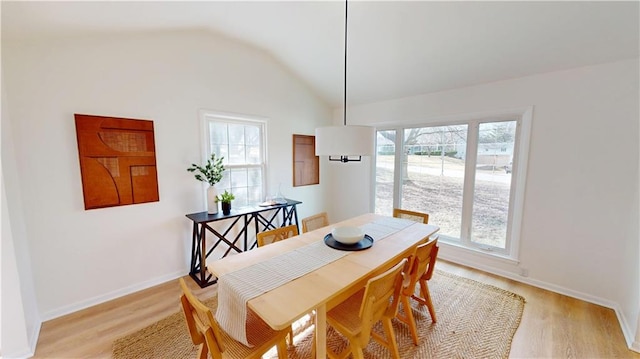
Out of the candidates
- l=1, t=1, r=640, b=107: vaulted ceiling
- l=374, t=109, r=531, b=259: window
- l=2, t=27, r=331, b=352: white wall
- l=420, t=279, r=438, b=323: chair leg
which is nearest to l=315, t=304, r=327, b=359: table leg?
l=420, t=279, r=438, b=323: chair leg

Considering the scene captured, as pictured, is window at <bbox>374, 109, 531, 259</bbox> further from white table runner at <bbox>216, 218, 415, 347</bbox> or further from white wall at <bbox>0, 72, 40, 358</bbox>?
white wall at <bbox>0, 72, 40, 358</bbox>

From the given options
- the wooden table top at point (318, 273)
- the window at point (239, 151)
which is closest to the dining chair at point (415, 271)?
the wooden table top at point (318, 273)

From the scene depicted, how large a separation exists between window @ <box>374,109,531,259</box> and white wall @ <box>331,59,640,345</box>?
0.16 metres

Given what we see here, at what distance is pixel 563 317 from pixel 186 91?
14.0 feet

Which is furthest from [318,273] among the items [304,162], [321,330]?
[304,162]

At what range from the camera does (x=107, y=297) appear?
7.66ft

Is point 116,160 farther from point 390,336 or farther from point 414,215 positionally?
point 414,215

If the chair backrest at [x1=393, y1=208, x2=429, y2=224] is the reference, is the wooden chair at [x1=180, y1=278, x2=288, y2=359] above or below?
below

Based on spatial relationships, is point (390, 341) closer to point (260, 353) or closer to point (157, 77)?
point (260, 353)

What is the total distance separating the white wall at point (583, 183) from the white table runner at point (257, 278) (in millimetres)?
2345

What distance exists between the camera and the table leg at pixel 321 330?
1.29 m

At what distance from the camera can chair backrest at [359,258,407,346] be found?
4.04 feet

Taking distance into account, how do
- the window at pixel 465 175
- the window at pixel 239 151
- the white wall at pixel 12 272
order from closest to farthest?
the white wall at pixel 12 272
the window at pixel 465 175
the window at pixel 239 151

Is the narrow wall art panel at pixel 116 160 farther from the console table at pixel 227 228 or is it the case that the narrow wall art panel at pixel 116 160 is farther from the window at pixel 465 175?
the window at pixel 465 175
